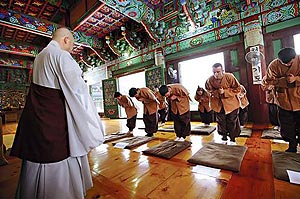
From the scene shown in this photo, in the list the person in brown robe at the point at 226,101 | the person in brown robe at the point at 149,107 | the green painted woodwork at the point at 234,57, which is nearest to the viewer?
the person in brown robe at the point at 226,101

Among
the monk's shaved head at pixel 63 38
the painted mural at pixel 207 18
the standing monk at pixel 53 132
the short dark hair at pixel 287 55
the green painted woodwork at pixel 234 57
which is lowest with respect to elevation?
the standing monk at pixel 53 132

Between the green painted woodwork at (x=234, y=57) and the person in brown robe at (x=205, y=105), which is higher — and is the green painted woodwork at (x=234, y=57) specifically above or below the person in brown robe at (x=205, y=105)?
above

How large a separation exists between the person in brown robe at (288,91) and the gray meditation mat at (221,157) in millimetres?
695

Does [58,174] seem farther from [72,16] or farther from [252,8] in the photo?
[72,16]

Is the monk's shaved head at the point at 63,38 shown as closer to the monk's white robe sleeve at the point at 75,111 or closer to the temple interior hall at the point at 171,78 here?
the monk's white robe sleeve at the point at 75,111

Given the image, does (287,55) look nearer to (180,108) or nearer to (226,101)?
(226,101)

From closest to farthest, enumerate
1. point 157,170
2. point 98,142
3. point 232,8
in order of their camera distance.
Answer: point 98,142 < point 157,170 < point 232,8

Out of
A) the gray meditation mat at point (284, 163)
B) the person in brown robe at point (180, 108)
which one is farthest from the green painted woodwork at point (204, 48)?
the gray meditation mat at point (284, 163)

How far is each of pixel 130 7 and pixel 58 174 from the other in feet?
18.3

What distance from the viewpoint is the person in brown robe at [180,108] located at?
3.31 metres

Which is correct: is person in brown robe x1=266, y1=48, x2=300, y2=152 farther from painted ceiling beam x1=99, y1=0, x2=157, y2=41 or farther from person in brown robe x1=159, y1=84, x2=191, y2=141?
painted ceiling beam x1=99, y1=0, x2=157, y2=41

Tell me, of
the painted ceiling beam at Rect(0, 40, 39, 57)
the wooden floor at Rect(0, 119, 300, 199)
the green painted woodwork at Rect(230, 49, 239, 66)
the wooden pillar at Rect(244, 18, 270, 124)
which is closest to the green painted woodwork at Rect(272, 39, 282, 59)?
the wooden pillar at Rect(244, 18, 270, 124)

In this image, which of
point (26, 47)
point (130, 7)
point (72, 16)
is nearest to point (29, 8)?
point (72, 16)

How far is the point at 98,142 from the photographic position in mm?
1374
